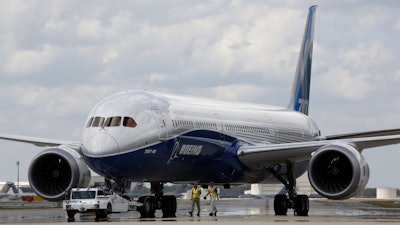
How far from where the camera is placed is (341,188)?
32.8 meters

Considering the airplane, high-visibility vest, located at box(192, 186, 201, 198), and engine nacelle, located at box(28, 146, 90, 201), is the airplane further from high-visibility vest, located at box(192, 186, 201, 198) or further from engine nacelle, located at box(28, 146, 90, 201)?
high-visibility vest, located at box(192, 186, 201, 198)

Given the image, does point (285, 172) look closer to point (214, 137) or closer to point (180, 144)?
point (214, 137)

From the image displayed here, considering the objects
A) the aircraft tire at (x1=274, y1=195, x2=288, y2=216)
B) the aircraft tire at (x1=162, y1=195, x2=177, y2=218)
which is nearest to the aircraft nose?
the aircraft tire at (x1=162, y1=195, x2=177, y2=218)

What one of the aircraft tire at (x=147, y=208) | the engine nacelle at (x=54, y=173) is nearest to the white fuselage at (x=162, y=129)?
the aircraft tire at (x=147, y=208)

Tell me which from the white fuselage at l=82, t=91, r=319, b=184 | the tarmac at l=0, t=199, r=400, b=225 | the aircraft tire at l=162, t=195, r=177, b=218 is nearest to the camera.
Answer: the tarmac at l=0, t=199, r=400, b=225

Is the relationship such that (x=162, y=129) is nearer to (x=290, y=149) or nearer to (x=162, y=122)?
(x=162, y=122)

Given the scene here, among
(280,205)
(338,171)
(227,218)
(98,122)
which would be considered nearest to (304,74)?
(280,205)

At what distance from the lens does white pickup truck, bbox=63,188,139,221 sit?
103ft

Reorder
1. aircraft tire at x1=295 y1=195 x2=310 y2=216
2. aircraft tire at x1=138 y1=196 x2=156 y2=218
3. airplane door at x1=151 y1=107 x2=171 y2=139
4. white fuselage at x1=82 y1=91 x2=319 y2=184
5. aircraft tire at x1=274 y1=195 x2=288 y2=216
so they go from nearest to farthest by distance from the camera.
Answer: white fuselage at x1=82 y1=91 x2=319 y2=184 < airplane door at x1=151 y1=107 x2=171 y2=139 < aircraft tire at x1=138 y1=196 x2=156 y2=218 < aircraft tire at x1=295 y1=195 x2=310 y2=216 < aircraft tire at x1=274 y1=195 x2=288 y2=216

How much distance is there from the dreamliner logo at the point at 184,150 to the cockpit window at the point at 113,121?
2465mm

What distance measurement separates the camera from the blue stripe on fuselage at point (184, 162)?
30312mm

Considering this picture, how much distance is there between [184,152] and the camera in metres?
32.8

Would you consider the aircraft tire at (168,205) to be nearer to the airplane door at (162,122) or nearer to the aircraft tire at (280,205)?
the airplane door at (162,122)

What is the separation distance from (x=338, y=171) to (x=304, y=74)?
1462 centimetres
